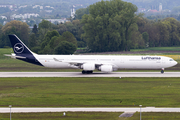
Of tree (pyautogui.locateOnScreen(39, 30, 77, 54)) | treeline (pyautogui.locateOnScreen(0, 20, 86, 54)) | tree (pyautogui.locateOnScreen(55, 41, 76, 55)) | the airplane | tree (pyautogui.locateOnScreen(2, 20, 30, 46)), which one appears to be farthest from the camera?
tree (pyautogui.locateOnScreen(2, 20, 30, 46))

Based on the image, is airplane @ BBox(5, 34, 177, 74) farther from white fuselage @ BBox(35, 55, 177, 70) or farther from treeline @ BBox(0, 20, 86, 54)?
treeline @ BBox(0, 20, 86, 54)

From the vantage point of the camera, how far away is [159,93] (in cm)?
3619

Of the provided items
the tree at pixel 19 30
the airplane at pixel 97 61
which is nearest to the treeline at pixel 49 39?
the tree at pixel 19 30

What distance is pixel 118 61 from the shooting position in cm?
5628

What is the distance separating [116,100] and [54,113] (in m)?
8.49

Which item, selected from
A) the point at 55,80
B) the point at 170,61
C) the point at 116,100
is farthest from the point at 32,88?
the point at 170,61

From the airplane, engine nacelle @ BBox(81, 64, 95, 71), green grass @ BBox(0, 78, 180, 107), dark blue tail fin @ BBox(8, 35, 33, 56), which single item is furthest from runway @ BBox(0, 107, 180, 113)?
dark blue tail fin @ BBox(8, 35, 33, 56)

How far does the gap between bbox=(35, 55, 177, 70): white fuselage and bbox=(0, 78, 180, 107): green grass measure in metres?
8.19

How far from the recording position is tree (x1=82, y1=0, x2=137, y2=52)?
379 ft

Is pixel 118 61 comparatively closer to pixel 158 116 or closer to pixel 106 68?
pixel 106 68

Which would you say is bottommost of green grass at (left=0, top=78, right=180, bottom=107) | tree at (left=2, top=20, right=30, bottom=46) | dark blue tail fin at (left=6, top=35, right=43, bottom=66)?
green grass at (left=0, top=78, right=180, bottom=107)

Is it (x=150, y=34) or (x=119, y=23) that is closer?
(x=119, y=23)

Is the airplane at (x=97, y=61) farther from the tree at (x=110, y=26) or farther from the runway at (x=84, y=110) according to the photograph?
the tree at (x=110, y=26)

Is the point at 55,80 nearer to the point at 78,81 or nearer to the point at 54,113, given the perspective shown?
the point at 78,81
